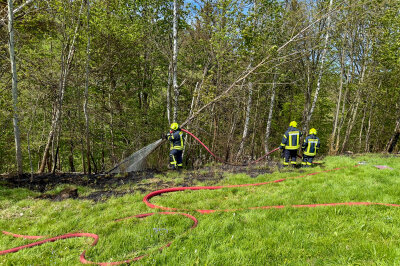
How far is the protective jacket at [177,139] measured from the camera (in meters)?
7.41

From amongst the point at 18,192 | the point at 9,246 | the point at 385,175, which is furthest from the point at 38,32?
the point at 385,175

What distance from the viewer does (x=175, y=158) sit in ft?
25.5

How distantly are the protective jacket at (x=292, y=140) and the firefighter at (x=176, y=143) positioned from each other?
365 centimetres

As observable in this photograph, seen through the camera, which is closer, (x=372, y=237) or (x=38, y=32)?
(x=372, y=237)

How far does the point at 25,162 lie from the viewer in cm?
1427

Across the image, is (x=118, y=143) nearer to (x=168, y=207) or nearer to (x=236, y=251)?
(x=168, y=207)

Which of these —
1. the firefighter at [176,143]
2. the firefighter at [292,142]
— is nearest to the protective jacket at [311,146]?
the firefighter at [292,142]

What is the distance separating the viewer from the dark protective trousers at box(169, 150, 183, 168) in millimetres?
7704

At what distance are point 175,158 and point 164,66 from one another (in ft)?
24.0

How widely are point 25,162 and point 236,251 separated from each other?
658 inches

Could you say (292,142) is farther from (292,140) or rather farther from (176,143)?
(176,143)

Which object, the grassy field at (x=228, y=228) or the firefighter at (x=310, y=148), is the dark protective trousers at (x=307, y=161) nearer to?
the firefighter at (x=310, y=148)

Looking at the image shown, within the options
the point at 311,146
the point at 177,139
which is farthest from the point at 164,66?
the point at 311,146

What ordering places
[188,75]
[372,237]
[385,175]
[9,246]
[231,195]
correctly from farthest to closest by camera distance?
[188,75]
[385,175]
[231,195]
[9,246]
[372,237]
